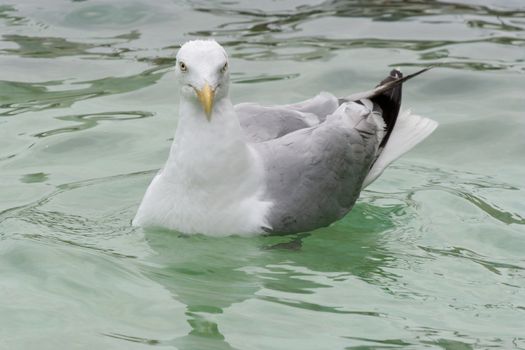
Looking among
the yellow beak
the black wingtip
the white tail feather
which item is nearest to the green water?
the white tail feather

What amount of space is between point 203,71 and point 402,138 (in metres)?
1.85

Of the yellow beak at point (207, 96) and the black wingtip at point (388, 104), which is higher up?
the yellow beak at point (207, 96)

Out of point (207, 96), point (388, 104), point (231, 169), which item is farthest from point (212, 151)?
point (388, 104)

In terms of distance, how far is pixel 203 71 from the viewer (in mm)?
6703

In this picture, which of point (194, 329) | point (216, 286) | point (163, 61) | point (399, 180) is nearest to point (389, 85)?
point (399, 180)

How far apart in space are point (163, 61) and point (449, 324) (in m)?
6.29

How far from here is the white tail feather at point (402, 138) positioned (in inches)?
309

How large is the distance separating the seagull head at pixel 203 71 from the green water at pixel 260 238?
81 cm

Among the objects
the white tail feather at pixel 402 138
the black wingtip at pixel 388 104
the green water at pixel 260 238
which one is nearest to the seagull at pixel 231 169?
the green water at pixel 260 238

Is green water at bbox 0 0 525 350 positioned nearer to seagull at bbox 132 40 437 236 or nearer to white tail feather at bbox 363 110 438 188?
seagull at bbox 132 40 437 236

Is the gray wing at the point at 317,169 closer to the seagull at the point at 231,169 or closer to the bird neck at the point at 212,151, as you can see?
the seagull at the point at 231,169

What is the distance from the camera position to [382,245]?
7.17 m

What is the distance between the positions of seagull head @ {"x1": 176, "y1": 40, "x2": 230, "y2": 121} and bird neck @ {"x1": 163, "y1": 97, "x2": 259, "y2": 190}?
0.12m

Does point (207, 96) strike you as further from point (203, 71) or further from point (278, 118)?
point (278, 118)
